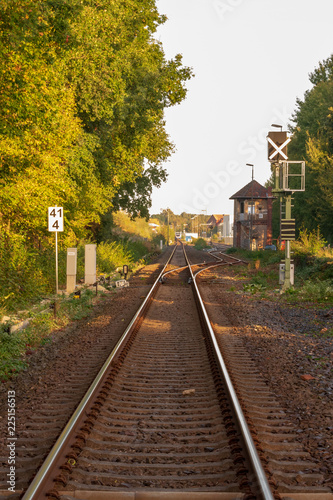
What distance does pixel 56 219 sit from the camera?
13.2 m

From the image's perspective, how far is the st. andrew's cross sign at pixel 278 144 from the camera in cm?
1666

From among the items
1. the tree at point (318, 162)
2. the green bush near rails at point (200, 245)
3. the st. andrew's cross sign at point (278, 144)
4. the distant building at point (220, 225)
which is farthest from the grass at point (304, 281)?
the distant building at point (220, 225)

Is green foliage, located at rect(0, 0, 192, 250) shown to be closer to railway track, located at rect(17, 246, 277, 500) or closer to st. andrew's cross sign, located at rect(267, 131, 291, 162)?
st. andrew's cross sign, located at rect(267, 131, 291, 162)

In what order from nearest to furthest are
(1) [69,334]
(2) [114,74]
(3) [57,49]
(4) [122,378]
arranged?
(4) [122,378] < (1) [69,334] < (3) [57,49] < (2) [114,74]

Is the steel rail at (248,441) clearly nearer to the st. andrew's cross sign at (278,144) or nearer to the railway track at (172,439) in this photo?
the railway track at (172,439)

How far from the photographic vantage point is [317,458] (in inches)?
168

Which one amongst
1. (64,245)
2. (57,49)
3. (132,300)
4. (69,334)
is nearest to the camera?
(69,334)

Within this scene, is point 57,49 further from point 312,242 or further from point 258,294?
point 312,242

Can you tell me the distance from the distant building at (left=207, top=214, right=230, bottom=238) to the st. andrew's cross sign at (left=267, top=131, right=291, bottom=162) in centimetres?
12667

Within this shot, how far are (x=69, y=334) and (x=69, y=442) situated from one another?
235 inches

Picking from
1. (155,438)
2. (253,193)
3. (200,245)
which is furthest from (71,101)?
(200,245)

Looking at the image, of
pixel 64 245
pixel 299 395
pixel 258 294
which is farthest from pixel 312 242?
pixel 299 395

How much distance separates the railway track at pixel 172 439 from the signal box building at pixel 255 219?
5734 centimetres

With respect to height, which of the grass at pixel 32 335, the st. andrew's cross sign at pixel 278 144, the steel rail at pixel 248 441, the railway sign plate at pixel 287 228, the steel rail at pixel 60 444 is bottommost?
the grass at pixel 32 335
